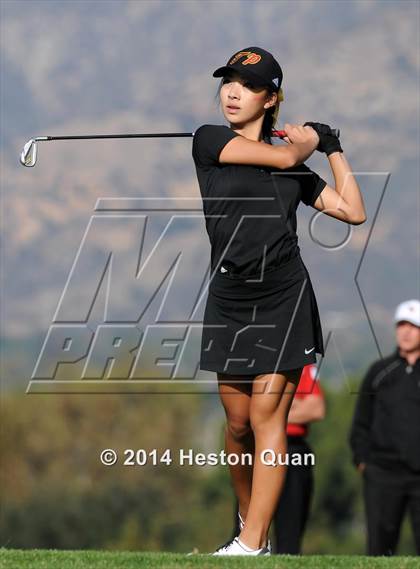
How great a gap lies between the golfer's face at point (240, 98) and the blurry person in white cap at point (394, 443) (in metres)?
3.81

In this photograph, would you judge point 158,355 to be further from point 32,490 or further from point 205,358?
point 32,490

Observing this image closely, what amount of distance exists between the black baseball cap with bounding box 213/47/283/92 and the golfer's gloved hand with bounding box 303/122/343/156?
0.29 m

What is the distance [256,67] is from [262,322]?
117cm

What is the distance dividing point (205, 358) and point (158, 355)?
2199 millimetres

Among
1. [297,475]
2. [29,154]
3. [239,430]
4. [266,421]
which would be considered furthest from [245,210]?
[297,475]

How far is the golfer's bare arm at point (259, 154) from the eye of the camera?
5.88 meters

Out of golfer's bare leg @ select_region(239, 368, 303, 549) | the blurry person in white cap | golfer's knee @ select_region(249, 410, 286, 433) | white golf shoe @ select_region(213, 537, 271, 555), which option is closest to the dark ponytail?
golfer's bare leg @ select_region(239, 368, 303, 549)

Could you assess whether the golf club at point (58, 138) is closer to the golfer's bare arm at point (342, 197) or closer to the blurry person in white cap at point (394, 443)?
the golfer's bare arm at point (342, 197)

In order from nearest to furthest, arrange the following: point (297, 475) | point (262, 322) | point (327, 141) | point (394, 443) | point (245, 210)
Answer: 1. point (245, 210)
2. point (262, 322)
3. point (327, 141)
4. point (394, 443)
5. point (297, 475)

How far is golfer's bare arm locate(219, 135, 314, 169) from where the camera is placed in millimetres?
5879

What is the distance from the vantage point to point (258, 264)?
5945mm

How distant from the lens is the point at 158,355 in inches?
328

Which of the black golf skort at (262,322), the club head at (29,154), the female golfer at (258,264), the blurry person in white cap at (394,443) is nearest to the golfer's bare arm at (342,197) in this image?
the female golfer at (258,264)

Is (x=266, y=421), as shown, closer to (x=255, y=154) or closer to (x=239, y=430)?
(x=239, y=430)
